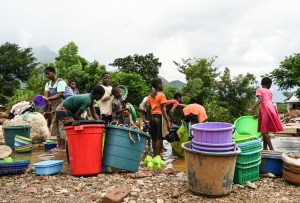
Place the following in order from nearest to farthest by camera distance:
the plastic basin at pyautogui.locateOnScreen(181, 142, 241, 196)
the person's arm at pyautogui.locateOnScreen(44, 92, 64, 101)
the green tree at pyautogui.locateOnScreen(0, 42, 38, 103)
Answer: the plastic basin at pyautogui.locateOnScreen(181, 142, 241, 196) → the person's arm at pyautogui.locateOnScreen(44, 92, 64, 101) → the green tree at pyautogui.locateOnScreen(0, 42, 38, 103)

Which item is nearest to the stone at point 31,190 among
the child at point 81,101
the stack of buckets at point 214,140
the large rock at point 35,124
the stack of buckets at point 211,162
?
the child at point 81,101

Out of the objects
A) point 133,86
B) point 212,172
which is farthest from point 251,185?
point 133,86

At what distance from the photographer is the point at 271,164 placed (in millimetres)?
4590

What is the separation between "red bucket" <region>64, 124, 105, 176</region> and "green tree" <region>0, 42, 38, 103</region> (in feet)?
106

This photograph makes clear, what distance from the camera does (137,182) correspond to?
13.2 feet

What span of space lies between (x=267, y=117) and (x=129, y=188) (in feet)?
10.9

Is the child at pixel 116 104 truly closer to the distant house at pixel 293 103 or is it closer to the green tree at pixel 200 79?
the green tree at pixel 200 79

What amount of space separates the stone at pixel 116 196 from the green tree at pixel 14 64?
110ft

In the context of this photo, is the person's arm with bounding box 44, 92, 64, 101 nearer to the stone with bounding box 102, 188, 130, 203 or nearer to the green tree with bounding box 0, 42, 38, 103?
the stone with bounding box 102, 188, 130, 203

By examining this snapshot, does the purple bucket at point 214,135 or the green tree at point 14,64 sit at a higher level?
the green tree at point 14,64

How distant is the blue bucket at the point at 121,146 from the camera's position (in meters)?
4.51

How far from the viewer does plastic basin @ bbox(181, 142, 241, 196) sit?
3.53m

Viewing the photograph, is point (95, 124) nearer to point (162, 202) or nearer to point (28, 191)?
point (28, 191)

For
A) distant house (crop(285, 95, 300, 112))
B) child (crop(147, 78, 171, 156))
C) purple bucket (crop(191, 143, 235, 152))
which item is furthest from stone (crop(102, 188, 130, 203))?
distant house (crop(285, 95, 300, 112))
